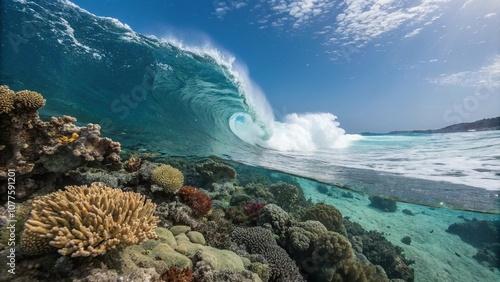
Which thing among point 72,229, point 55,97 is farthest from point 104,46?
point 72,229

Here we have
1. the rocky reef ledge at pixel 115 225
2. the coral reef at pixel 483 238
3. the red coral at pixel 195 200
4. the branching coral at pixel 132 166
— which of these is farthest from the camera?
the coral reef at pixel 483 238

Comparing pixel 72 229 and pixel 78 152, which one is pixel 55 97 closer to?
pixel 78 152

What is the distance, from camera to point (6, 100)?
4.67m

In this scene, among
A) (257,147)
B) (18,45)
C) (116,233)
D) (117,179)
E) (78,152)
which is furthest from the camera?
(257,147)

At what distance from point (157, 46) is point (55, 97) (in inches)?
363

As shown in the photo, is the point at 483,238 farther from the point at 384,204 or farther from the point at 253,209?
the point at 253,209

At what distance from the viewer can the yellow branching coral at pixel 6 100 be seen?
15.1ft

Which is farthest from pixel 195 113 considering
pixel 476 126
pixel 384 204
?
pixel 384 204

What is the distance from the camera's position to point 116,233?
9.96 ft

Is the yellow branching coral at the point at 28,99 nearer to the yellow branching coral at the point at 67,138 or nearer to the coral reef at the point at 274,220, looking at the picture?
the yellow branching coral at the point at 67,138

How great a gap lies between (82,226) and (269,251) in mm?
5620

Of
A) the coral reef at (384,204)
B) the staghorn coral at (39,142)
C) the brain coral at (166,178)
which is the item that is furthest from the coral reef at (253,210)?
the coral reef at (384,204)

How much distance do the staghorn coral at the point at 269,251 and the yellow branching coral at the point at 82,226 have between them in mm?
4475

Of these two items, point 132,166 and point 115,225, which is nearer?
point 115,225
